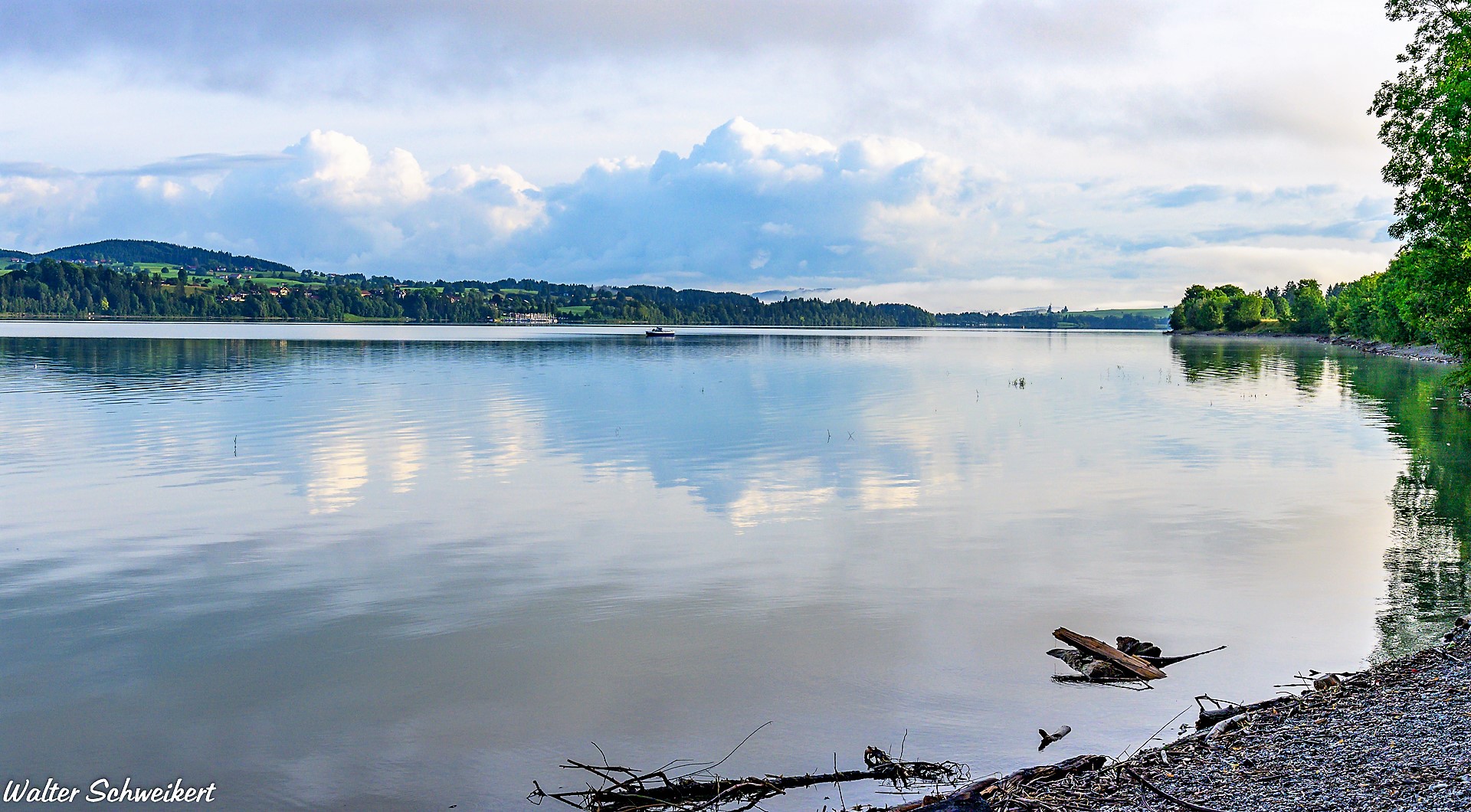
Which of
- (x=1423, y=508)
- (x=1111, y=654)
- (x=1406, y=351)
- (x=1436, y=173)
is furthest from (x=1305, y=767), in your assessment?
(x=1406, y=351)

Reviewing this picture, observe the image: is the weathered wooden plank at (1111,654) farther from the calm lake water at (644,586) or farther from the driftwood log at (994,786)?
the driftwood log at (994,786)

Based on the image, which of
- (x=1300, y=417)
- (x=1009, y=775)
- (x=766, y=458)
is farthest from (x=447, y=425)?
(x=1300, y=417)

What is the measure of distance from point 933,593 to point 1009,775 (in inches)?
344

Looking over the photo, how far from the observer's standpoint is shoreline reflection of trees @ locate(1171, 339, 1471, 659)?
18.0 meters

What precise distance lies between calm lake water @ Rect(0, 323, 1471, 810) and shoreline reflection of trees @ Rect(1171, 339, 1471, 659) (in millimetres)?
146

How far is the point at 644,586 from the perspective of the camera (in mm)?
20156

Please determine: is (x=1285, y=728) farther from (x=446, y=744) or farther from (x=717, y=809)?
(x=446, y=744)

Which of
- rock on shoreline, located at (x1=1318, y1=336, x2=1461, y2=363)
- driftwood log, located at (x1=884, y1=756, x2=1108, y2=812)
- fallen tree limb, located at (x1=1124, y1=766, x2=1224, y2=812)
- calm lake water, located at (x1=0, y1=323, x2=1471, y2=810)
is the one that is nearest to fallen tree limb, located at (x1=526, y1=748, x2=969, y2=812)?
calm lake water, located at (x1=0, y1=323, x2=1471, y2=810)

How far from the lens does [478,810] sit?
11.1m

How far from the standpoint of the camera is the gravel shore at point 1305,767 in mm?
9648

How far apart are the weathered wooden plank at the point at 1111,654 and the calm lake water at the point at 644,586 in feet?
1.37

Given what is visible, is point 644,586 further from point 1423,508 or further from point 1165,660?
point 1423,508

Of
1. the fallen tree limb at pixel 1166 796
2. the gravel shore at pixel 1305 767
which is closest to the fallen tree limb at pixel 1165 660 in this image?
the gravel shore at pixel 1305 767

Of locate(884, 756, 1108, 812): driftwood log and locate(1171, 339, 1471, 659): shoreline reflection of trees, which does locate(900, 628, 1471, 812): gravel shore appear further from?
locate(1171, 339, 1471, 659): shoreline reflection of trees
